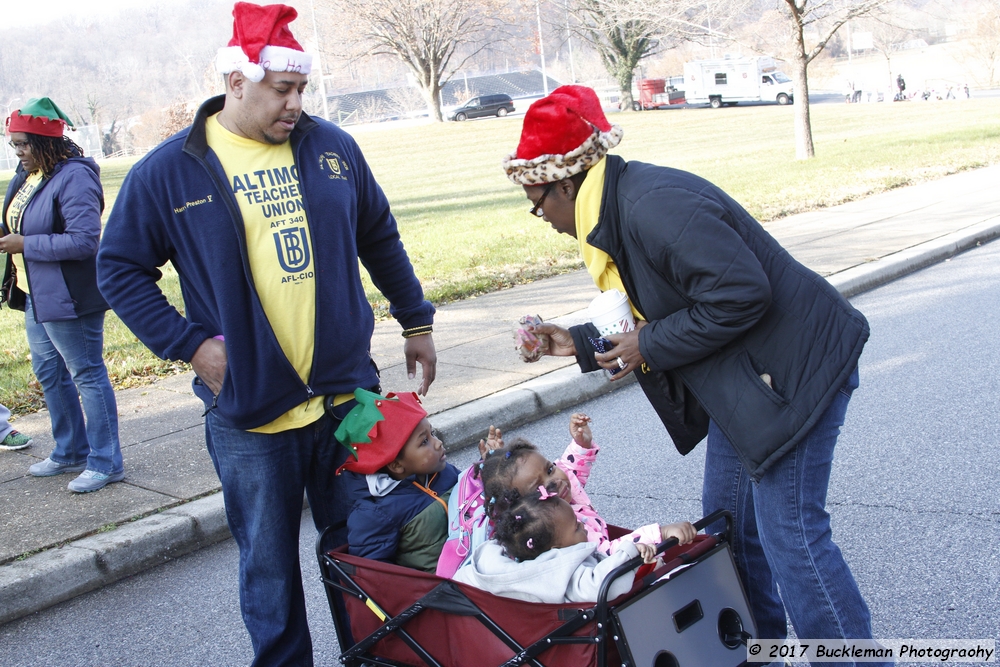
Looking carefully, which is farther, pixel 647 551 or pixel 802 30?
pixel 802 30

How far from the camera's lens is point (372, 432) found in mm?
2771

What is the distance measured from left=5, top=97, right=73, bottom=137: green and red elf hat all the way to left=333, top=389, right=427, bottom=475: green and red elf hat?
9.66 feet

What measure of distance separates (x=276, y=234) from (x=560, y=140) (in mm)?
880

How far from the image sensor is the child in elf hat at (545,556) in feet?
7.93

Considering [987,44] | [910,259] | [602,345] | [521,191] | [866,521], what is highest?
[987,44]

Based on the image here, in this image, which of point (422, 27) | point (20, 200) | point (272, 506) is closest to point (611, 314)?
point (272, 506)

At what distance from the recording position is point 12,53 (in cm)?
9981

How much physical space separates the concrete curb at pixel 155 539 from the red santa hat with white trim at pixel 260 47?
2509mm

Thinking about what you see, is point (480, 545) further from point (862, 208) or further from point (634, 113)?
point (634, 113)

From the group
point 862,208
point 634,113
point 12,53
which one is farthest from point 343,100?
point 862,208

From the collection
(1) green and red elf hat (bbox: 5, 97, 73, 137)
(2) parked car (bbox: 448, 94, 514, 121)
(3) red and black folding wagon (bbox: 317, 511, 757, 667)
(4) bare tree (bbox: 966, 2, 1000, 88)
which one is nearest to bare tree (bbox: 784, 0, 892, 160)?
(1) green and red elf hat (bbox: 5, 97, 73, 137)

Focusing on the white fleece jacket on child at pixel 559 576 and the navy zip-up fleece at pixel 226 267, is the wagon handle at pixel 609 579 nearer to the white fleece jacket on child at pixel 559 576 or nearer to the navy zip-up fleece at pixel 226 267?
the white fleece jacket on child at pixel 559 576

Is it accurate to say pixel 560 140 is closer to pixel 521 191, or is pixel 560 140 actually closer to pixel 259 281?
pixel 259 281

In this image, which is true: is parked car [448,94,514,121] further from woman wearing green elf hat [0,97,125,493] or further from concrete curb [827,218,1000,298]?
woman wearing green elf hat [0,97,125,493]
